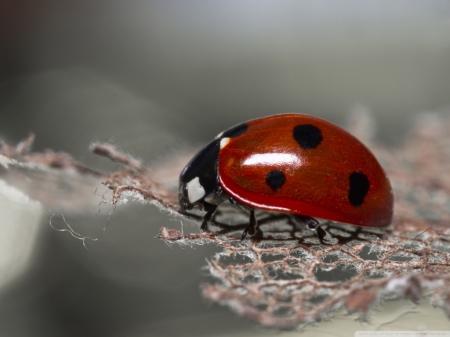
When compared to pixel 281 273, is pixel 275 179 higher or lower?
higher

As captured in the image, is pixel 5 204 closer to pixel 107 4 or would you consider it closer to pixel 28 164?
pixel 28 164

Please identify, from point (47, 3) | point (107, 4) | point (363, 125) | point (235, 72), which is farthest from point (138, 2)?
point (363, 125)

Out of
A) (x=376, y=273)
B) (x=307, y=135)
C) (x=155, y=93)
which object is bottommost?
(x=376, y=273)

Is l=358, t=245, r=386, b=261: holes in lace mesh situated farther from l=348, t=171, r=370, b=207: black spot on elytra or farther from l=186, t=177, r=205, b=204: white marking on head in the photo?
l=186, t=177, r=205, b=204: white marking on head

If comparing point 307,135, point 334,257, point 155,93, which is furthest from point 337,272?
point 155,93

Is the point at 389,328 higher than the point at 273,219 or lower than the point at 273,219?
lower

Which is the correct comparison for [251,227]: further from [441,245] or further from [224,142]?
[441,245]
